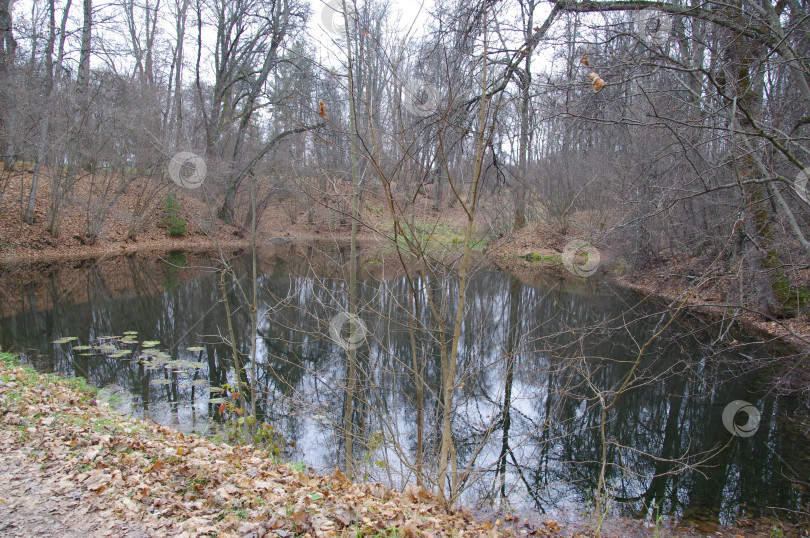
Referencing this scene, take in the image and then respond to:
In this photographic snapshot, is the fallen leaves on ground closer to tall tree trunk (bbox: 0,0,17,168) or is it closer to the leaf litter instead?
the leaf litter

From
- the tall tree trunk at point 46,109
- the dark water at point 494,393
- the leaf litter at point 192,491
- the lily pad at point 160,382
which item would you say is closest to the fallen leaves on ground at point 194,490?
the leaf litter at point 192,491

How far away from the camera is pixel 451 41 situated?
15.2ft

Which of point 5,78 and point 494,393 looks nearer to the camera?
point 494,393

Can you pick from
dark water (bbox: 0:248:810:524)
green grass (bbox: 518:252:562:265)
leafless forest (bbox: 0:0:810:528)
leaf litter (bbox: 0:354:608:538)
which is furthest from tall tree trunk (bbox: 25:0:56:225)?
green grass (bbox: 518:252:562:265)

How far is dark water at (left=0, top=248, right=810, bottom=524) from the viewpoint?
4.59m

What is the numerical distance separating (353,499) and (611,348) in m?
7.32

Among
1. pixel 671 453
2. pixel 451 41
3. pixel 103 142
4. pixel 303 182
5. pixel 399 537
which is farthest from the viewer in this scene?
pixel 103 142

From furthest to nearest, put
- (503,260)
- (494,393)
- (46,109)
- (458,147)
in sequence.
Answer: (503,260)
(46,109)
(494,393)
(458,147)

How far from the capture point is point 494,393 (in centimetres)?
688

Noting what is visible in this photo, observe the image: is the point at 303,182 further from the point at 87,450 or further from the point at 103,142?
the point at 103,142

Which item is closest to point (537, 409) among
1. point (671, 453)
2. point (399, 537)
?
point (671, 453)

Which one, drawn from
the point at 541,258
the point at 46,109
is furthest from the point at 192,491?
the point at 541,258

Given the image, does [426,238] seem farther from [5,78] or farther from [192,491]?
[5,78]

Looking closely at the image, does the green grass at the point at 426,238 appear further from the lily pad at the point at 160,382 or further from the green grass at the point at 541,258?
the green grass at the point at 541,258
